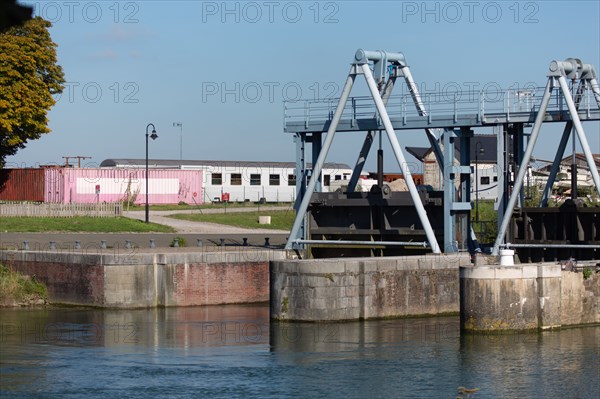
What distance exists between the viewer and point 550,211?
122ft

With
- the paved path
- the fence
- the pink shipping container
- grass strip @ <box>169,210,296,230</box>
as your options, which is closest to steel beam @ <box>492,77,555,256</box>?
the paved path

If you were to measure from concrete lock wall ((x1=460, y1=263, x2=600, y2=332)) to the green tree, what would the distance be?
120ft

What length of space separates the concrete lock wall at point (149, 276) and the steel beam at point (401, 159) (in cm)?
571

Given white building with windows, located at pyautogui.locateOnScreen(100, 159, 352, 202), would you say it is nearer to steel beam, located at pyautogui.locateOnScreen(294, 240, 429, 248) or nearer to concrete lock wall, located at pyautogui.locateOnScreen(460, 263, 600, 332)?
steel beam, located at pyautogui.locateOnScreen(294, 240, 429, 248)

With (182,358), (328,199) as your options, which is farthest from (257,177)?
(182,358)

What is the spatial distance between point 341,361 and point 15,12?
17.1 meters

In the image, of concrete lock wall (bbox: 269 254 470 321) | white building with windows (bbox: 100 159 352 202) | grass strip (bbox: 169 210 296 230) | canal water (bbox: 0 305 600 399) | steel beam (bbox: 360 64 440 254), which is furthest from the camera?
white building with windows (bbox: 100 159 352 202)

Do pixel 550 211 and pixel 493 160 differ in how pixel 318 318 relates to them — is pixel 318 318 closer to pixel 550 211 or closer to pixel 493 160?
pixel 550 211

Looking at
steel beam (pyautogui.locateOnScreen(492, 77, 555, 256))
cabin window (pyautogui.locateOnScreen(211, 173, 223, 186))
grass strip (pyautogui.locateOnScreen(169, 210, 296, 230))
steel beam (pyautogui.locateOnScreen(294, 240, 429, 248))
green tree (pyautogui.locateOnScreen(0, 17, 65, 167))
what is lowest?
steel beam (pyautogui.locateOnScreen(294, 240, 429, 248))

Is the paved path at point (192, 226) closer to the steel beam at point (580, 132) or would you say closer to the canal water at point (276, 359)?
the canal water at point (276, 359)

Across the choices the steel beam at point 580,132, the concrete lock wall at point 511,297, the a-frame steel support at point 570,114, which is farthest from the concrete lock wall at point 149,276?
the steel beam at point 580,132

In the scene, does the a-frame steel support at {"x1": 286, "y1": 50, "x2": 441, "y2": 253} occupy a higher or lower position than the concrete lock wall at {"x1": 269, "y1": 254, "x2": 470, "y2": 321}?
higher

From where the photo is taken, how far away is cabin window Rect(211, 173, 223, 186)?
271 feet

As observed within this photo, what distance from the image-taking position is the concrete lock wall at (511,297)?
101 feet
